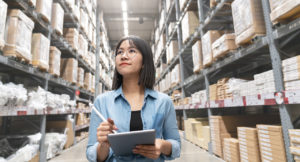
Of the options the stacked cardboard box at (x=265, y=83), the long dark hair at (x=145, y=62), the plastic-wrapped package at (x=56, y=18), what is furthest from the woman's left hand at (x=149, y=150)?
the plastic-wrapped package at (x=56, y=18)

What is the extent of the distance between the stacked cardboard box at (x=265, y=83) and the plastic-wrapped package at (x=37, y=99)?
3038 mm

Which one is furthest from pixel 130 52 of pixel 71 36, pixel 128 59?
pixel 71 36

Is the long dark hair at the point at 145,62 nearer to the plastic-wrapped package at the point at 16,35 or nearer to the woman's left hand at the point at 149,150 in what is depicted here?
the woman's left hand at the point at 149,150

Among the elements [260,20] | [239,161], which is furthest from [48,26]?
[239,161]

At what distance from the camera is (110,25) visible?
1239cm

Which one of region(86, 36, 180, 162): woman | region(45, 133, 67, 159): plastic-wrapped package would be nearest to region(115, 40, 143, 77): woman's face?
region(86, 36, 180, 162): woman

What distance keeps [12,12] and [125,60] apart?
2181 millimetres

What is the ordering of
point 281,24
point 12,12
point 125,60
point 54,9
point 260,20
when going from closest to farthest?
1. point 125,60
2. point 281,24
3. point 260,20
4. point 12,12
5. point 54,9

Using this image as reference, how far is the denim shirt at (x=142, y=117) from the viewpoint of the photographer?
1160 mm

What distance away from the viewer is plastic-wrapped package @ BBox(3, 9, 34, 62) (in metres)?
2.37

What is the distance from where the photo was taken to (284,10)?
5.81 ft

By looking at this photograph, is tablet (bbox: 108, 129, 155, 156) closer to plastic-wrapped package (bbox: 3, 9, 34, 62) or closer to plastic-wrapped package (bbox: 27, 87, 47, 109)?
plastic-wrapped package (bbox: 3, 9, 34, 62)

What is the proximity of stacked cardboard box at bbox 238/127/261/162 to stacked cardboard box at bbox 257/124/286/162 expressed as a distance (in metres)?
0.12

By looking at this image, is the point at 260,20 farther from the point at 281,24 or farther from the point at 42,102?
the point at 42,102
